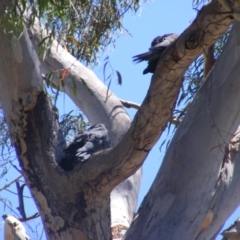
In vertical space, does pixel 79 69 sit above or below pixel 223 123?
above

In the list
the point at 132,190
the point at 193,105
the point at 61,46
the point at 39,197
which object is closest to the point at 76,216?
the point at 39,197

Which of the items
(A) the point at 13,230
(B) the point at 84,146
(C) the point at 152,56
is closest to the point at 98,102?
(B) the point at 84,146

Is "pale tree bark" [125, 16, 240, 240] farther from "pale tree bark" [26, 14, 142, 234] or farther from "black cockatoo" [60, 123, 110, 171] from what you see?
"pale tree bark" [26, 14, 142, 234]

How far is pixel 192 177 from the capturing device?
3.12 meters

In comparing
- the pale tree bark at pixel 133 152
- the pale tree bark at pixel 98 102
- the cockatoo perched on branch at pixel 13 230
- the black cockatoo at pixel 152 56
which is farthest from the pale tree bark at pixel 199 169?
the pale tree bark at pixel 98 102

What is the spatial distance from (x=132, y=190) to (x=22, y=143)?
3.86 ft

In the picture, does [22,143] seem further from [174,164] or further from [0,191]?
[0,191]

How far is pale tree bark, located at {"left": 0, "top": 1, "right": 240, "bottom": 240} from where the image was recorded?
2.95 metres

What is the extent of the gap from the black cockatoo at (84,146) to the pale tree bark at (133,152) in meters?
0.07

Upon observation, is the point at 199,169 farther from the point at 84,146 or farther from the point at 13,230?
the point at 13,230

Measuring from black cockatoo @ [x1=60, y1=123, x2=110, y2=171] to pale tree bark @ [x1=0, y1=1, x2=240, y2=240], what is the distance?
68 mm

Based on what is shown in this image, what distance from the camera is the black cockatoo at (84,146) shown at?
11.1 feet

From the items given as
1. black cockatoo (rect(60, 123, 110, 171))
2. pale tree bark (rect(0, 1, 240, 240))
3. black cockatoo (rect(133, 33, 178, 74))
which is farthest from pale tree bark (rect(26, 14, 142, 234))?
black cockatoo (rect(133, 33, 178, 74))

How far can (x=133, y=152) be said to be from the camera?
3.02 meters
